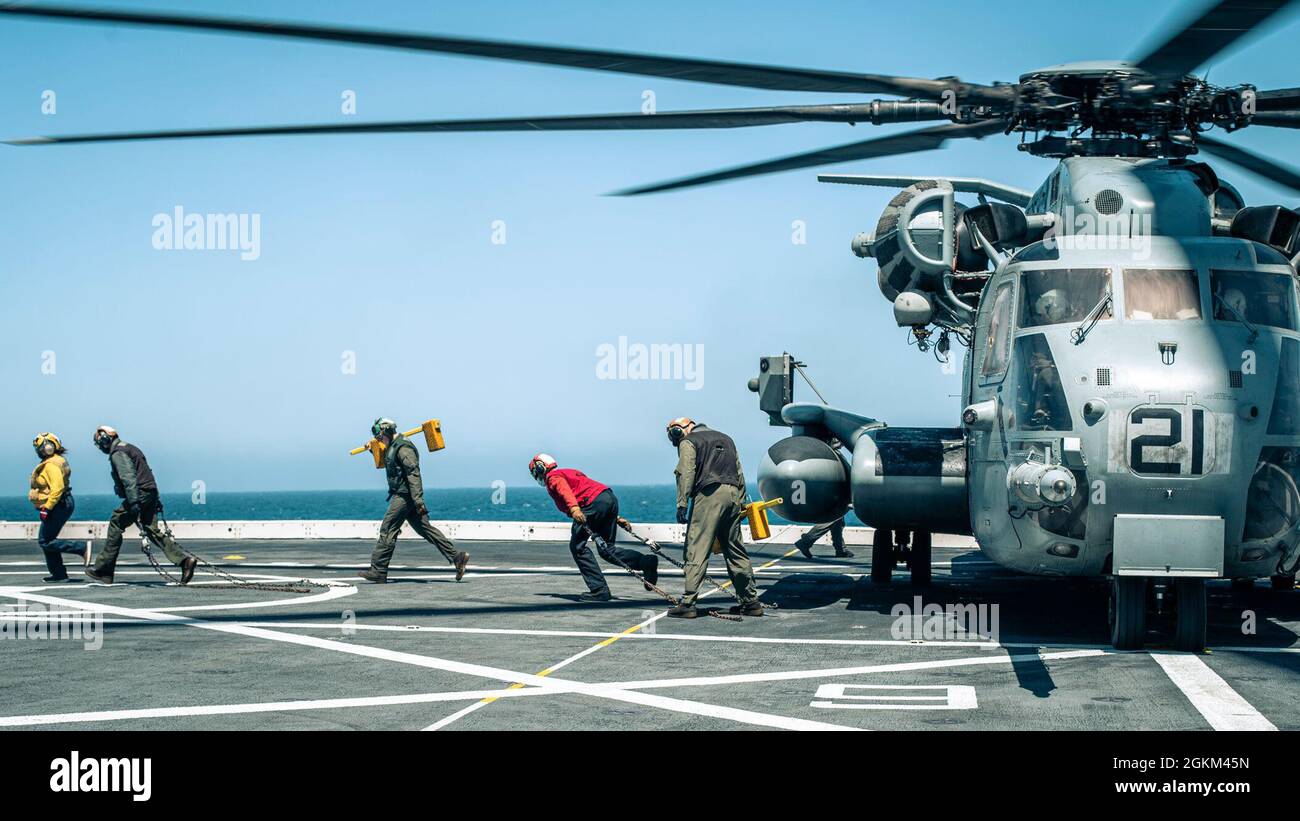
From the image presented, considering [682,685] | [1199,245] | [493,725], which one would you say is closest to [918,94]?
[1199,245]

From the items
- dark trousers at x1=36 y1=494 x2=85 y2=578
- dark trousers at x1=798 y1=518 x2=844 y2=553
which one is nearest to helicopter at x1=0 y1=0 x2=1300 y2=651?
dark trousers at x1=798 y1=518 x2=844 y2=553

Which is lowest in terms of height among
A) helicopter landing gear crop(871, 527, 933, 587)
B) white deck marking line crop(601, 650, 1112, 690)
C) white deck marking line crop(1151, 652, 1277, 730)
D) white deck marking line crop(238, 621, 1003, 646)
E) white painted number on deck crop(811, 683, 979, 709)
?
white deck marking line crop(238, 621, 1003, 646)

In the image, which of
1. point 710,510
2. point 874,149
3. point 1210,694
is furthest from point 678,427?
point 1210,694

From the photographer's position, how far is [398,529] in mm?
17594

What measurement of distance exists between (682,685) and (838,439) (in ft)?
22.5

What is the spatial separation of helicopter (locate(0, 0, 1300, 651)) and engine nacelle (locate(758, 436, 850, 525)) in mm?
1105

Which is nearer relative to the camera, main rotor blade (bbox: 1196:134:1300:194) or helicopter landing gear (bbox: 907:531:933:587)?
main rotor blade (bbox: 1196:134:1300:194)

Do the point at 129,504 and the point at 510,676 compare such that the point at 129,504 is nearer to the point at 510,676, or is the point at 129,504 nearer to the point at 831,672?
the point at 510,676

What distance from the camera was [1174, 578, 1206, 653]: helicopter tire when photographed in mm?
10875

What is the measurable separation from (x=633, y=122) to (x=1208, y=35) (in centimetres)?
393

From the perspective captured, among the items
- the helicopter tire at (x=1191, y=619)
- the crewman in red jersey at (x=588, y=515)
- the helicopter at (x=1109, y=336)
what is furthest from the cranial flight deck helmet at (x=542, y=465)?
the helicopter tire at (x=1191, y=619)

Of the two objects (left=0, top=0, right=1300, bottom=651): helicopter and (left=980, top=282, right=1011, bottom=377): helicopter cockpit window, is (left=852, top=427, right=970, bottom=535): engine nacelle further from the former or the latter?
(left=980, top=282, right=1011, bottom=377): helicopter cockpit window

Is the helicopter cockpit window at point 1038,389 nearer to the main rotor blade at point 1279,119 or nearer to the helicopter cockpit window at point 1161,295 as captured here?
the helicopter cockpit window at point 1161,295

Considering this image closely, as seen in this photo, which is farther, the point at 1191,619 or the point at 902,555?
the point at 902,555
